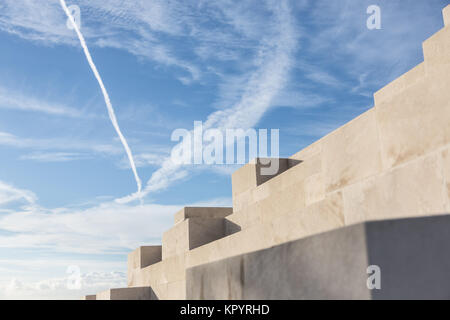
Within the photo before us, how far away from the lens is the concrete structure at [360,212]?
2525 mm

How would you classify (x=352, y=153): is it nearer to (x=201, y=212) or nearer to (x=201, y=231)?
(x=201, y=231)

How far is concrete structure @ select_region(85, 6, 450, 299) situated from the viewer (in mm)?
2525

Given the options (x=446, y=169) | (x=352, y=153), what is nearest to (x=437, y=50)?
(x=352, y=153)

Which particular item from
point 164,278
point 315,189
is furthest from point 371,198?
point 164,278

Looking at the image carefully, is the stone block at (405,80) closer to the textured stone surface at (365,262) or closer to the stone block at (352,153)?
the stone block at (352,153)

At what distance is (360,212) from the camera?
5535 millimetres

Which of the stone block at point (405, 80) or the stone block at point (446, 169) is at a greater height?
the stone block at point (405, 80)

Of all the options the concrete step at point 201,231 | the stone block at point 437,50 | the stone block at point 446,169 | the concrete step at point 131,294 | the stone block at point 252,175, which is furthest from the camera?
the concrete step at point 131,294

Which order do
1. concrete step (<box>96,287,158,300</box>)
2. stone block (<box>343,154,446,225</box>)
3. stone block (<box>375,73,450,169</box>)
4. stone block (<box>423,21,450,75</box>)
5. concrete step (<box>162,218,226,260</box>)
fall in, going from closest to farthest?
stone block (<box>343,154,446,225</box>)
stone block (<box>375,73,450,169</box>)
stone block (<box>423,21,450,75</box>)
concrete step (<box>162,218,226,260</box>)
concrete step (<box>96,287,158,300</box>)

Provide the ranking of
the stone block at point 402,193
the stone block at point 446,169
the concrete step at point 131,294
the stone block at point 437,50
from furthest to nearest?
the concrete step at point 131,294
the stone block at point 437,50
the stone block at point 402,193
the stone block at point 446,169

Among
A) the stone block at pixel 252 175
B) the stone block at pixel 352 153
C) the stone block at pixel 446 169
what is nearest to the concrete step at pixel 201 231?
the stone block at pixel 252 175

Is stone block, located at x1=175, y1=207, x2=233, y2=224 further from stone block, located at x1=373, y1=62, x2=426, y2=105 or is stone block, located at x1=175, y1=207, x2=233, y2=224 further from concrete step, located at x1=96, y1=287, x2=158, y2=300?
stone block, located at x1=373, y1=62, x2=426, y2=105

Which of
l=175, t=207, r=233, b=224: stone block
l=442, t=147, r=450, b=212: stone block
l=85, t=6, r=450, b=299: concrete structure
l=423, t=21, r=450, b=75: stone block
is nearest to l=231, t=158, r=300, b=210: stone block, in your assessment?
l=85, t=6, r=450, b=299: concrete structure

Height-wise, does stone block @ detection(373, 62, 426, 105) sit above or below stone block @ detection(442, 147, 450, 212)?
above
